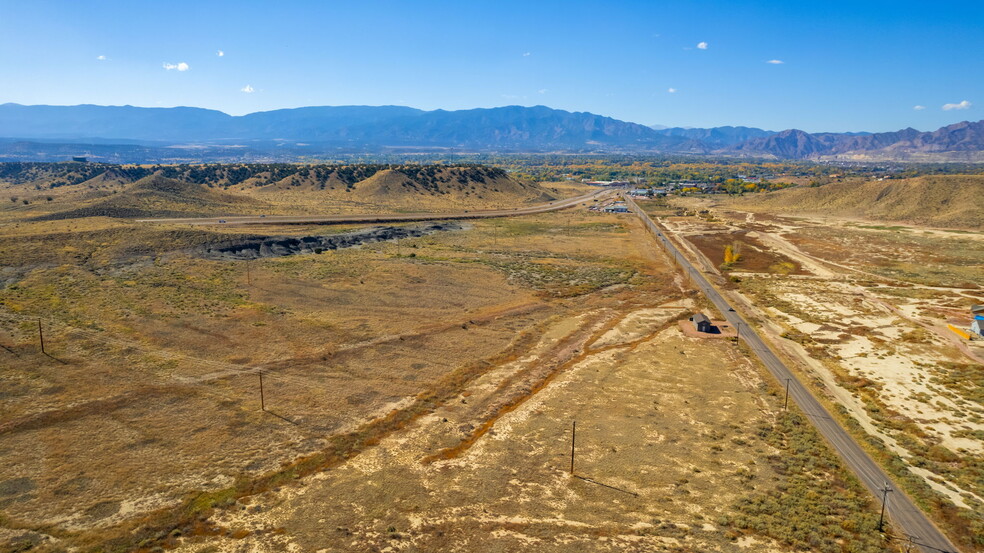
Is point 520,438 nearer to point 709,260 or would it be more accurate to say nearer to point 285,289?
point 285,289

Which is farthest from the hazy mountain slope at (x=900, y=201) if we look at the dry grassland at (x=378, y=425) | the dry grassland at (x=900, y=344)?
the dry grassland at (x=378, y=425)

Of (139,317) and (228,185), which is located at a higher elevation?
(228,185)

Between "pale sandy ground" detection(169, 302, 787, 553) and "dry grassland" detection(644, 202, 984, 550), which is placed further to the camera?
"dry grassland" detection(644, 202, 984, 550)

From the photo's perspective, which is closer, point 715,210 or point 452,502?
point 452,502

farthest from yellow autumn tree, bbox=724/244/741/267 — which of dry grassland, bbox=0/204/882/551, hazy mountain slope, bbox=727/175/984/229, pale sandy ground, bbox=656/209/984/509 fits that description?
hazy mountain slope, bbox=727/175/984/229

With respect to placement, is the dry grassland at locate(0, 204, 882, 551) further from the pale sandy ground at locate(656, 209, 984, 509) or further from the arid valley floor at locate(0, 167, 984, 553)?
the pale sandy ground at locate(656, 209, 984, 509)

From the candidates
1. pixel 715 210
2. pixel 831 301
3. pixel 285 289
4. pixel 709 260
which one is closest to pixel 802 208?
pixel 715 210
